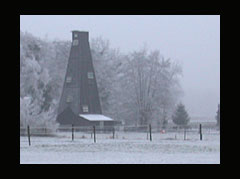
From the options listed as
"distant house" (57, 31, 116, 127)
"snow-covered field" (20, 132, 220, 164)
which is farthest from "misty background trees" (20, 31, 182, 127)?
"snow-covered field" (20, 132, 220, 164)

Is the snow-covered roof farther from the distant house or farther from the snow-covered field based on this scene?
the snow-covered field

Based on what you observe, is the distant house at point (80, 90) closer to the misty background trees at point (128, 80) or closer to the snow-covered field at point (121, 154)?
the misty background trees at point (128, 80)

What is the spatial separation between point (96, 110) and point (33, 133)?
79.6 feet

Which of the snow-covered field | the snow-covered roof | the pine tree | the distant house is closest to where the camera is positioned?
the snow-covered field

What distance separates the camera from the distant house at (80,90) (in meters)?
68.9

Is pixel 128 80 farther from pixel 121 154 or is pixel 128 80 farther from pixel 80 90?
pixel 121 154

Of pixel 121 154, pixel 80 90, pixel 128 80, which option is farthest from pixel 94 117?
pixel 121 154

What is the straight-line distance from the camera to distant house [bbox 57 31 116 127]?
6894cm
